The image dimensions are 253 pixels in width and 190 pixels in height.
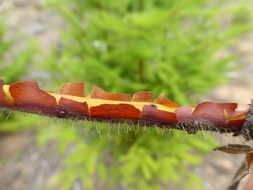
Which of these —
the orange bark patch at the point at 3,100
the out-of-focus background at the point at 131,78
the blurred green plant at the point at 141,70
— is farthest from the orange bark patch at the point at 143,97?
the blurred green plant at the point at 141,70

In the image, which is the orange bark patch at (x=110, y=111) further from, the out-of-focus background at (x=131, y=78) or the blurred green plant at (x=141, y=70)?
the blurred green plant at (x=141, y=70)

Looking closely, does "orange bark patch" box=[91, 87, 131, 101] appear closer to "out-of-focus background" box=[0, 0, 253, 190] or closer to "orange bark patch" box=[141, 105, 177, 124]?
"orange bark patch" box=[141, 105, 177, 124]

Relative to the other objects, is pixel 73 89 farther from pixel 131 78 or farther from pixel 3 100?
pixel 131 78

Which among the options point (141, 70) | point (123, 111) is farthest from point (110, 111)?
point (141, 70)

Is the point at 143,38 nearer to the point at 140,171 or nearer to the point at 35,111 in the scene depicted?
the point at 140,171

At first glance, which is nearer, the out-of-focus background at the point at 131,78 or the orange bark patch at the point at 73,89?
the orange bark patch at the point at 73,89

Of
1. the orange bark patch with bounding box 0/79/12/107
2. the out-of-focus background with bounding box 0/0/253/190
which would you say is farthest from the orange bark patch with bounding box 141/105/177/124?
the out-of-focus background with bounding box 0/0/253/190
